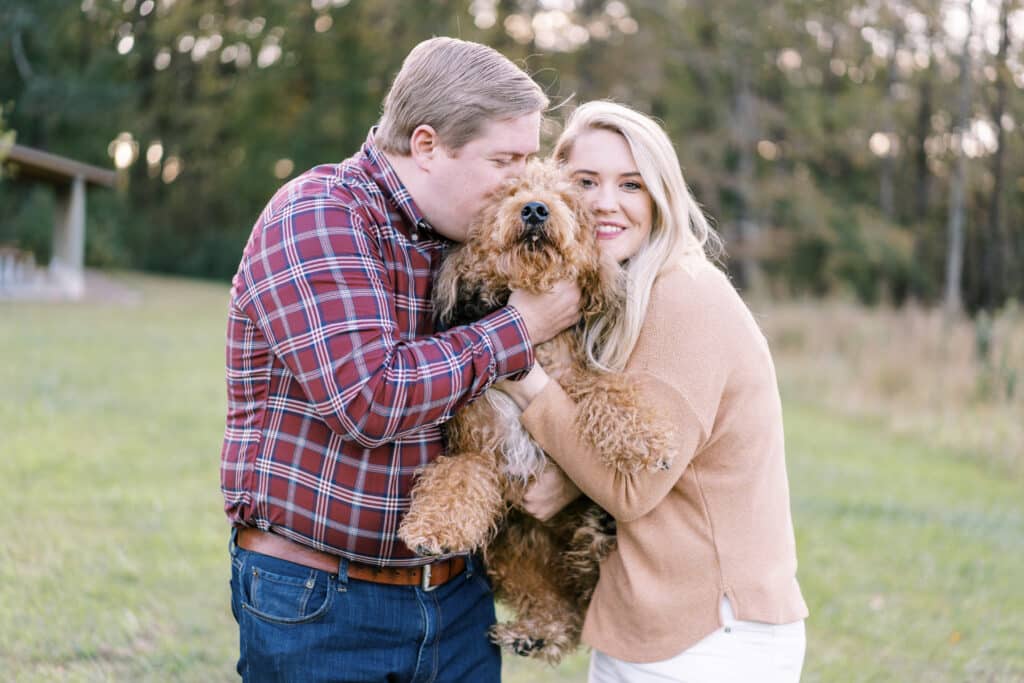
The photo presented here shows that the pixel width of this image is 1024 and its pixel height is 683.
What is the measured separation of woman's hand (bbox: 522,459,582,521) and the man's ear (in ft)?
3.46

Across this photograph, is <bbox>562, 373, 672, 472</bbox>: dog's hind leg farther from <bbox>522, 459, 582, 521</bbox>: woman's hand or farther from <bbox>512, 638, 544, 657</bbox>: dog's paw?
<bbox>512, 638, 544, 657</bbox>: dog's paw

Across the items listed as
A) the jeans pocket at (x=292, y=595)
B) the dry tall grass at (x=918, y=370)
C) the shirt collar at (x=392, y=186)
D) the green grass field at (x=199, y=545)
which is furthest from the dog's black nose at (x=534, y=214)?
the dry tall grass at (x=918, y=370)

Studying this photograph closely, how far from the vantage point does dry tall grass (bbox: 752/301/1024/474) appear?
427 inches

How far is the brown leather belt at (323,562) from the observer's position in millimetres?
2469

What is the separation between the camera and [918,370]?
512 inches

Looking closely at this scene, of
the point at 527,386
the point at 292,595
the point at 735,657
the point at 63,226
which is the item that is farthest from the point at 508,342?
the point at 63,226

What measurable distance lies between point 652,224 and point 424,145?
798 mm

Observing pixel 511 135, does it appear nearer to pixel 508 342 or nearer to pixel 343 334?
pixel 508 342

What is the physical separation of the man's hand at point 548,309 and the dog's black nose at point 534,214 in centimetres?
19

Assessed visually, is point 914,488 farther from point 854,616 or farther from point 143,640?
point 143,640

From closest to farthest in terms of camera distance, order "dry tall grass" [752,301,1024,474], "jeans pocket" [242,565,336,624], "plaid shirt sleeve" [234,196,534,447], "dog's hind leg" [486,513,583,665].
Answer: "plaid shirt sleeve" [234,196,534,447], "jeans pocket" [242,565,336,624], "dog's hind leg" [486,513,583,665], "dry tall grass" [752,301,1024,474]

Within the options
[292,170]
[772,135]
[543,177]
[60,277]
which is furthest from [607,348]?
[292,170]

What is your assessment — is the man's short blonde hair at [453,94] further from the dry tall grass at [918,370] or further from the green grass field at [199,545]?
the dry tall grass at [918,370]

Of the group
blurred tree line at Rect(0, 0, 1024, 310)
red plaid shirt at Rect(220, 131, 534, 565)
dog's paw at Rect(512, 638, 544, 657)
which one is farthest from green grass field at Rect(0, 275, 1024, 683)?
blurred tree line at Rect(0, 0, 1024, 310)
